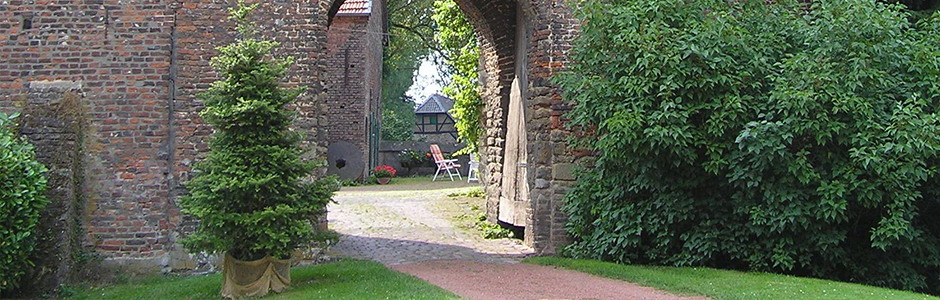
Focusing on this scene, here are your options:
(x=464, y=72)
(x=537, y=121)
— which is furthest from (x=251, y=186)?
(x=464, y=72)

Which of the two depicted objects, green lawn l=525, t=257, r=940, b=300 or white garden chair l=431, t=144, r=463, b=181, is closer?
green lawn l=525, t=257, r=940, b=300

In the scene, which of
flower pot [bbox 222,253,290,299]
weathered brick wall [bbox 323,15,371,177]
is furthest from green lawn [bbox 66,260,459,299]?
weathered brick wall [bbox 323,15,371,177]

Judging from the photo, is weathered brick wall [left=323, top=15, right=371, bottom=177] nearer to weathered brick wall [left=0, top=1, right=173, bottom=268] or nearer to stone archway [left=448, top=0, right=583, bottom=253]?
stone archway [left=448, top=0, right=583, bottom=253]

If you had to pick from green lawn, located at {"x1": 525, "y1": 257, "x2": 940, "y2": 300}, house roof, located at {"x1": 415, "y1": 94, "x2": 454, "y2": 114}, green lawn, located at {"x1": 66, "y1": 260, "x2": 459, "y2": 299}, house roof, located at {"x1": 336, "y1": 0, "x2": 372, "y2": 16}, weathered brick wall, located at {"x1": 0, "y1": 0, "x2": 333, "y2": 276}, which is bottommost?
green lawn, located at {"x1": 66, "y1": 260, "x2": 459, "y2": 299}

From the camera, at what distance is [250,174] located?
7.44 metres

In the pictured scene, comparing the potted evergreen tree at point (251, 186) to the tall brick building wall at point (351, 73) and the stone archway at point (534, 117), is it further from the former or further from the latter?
the tall brick building wall at point (351, 73)

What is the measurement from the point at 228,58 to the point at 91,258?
10.5ft

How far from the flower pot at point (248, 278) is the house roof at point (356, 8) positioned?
1608cm

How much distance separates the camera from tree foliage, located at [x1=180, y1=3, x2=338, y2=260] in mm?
7406

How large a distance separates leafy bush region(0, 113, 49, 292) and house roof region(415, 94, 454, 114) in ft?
120

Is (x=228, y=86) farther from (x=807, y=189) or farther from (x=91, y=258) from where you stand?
(x=807, y=189)

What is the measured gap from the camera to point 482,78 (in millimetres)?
14352

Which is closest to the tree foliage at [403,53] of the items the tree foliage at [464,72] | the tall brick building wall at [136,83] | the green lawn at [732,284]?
the tree foliage at [464,72]

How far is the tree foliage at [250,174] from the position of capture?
7.41m
